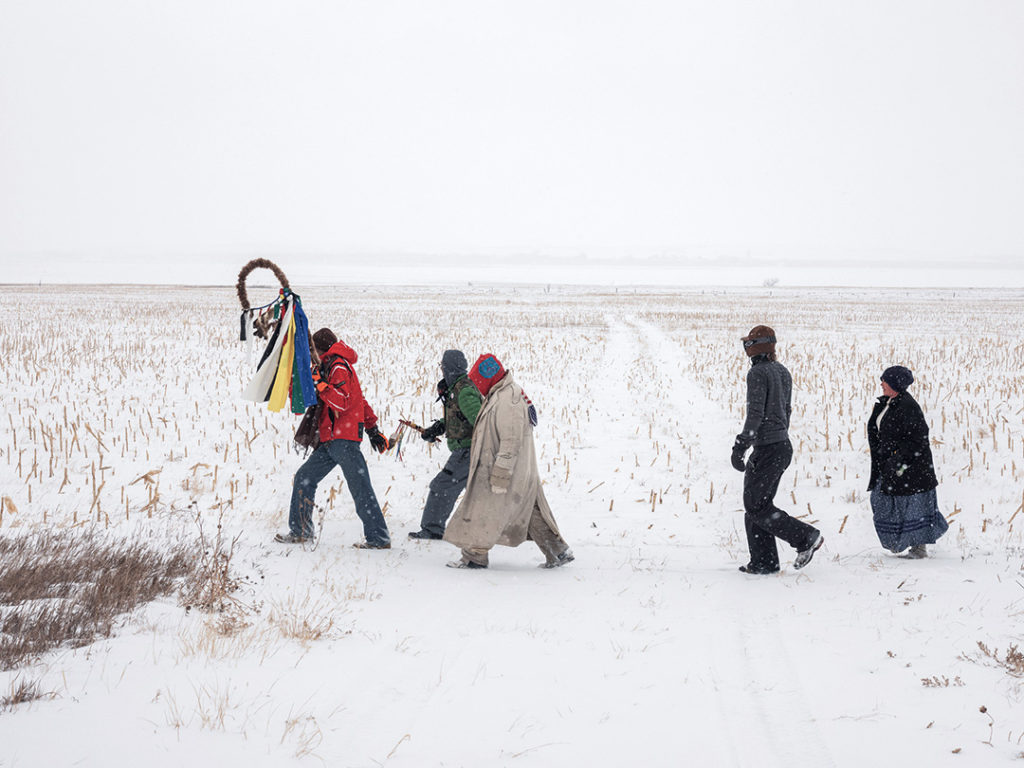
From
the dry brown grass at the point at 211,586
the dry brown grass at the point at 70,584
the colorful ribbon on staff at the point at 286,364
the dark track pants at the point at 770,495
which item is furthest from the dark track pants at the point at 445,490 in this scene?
the dark track pants at the point at 770,495

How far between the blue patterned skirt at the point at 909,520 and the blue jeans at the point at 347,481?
14.8 feet

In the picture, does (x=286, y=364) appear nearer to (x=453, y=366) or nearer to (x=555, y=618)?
(x=453, y=366)

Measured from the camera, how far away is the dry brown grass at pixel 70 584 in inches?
155

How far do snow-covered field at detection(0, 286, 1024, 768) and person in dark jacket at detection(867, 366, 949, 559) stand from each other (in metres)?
0.30

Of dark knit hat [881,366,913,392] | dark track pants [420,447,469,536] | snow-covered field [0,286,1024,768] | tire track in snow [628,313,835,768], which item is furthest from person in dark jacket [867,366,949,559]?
dark track pants [420,447,469,536]

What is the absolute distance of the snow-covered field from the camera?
3326 millimetres

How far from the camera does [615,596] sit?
538cm

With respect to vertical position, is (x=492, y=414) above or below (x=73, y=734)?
above

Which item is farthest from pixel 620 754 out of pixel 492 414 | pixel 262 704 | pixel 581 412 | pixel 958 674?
pixel 581 412

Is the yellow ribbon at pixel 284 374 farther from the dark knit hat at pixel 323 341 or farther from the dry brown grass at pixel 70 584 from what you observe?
the dry brown grass at pixel 70 584

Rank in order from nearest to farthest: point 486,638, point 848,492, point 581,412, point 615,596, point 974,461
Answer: point 486,638, point 615,596, point 848,492, point 974,461, point 581,412

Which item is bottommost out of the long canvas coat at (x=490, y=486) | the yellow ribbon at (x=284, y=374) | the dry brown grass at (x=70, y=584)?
the dry brown grass at (x=70, y=584)

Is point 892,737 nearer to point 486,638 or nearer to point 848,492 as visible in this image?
point 486,638

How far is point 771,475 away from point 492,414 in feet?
7.77
